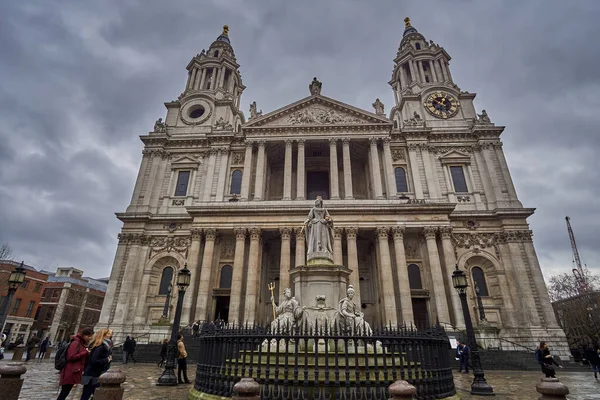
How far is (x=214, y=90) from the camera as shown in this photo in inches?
1473

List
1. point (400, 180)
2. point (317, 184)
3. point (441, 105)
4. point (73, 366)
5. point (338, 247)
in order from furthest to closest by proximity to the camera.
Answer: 1. point (441, 105)
2. point (317, 184)
3. point (400, 180)
4. point (338, 247)
5. point (73, 366)

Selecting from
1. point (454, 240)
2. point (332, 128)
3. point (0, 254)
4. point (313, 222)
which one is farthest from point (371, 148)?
point (0, 254)

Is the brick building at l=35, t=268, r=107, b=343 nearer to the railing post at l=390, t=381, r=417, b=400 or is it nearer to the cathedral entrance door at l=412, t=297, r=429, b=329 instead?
the cathedral entrance door at l=412, t=297, r=429, b=329

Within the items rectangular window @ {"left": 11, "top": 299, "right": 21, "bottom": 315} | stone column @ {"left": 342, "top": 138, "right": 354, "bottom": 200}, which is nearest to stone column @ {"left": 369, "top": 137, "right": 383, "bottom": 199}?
stone column @ {"left": 342, "top": 138, "right": 354, "bottom": 200}

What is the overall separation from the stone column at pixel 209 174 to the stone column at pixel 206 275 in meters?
5.08

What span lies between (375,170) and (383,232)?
6410 millimetres

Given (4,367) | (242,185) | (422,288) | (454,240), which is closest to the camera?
(4,367)

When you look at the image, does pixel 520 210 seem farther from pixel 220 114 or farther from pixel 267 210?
pixel 220 114

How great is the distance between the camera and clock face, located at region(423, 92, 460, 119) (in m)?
33.5

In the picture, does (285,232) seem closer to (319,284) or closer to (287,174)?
(287,174)

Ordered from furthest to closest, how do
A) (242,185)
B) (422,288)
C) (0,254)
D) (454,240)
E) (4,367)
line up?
1. (0,254)
2. (242,185)
3. (454,240)
4. (422,288)
5. (4,367)

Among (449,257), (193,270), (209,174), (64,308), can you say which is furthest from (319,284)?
(64,308)

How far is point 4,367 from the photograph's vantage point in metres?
5.99

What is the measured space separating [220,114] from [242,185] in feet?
36.2
